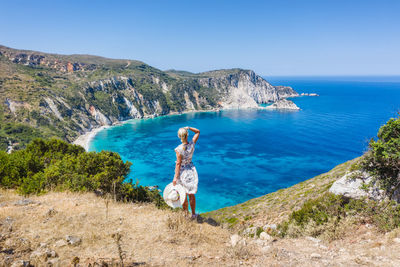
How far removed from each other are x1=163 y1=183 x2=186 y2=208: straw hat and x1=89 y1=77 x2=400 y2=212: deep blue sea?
40.7m

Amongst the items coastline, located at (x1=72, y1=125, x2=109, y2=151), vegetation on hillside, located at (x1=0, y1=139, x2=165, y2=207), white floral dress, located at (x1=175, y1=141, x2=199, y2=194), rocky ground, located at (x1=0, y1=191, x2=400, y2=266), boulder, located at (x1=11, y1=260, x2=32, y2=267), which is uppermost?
white floral dress, located at (x1=175, y1=141, x2=199, y2=194)

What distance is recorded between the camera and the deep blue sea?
188 ft

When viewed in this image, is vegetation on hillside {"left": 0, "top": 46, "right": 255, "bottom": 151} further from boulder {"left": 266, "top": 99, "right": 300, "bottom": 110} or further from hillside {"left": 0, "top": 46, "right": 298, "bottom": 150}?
boulder {"left": 266, "top": 99, "right": 300, "bottom": 110}

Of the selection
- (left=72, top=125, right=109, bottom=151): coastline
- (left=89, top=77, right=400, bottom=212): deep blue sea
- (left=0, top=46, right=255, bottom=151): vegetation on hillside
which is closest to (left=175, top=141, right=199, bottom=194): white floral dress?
(left=89, top=77, right=400, bottom=212): deep blue sea

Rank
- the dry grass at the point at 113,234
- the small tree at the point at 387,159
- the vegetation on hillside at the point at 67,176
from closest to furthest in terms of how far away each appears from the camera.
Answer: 1. the dry grass at the point at 113,234
2. the small tree at the point at 387,159
3. the vegetation on hillside at the point at 67,176

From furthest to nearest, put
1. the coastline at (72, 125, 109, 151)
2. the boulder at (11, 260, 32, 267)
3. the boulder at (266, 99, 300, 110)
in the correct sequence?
the boulder at (266, 99, 300, 110)
the coastline at (72, 125, 109, 151)
the boulder at (11, 260, 32, 267)

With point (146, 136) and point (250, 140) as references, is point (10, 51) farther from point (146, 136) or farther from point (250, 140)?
point (250, 140)

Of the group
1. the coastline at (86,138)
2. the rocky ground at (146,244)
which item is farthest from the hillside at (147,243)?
the coastline at (86,138)

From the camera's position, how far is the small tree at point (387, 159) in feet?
27.8

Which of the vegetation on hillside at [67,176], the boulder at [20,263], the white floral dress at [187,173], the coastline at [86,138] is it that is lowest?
the coastline at [86,138]

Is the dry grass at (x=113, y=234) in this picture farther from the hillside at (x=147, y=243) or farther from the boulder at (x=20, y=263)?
the boulder at (x=20, y=263)

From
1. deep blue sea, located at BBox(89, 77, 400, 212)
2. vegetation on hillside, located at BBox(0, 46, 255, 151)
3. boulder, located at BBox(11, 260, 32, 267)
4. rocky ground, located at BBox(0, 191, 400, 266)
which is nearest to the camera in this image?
boulder, located at BBox(11, 260, 32, 267)

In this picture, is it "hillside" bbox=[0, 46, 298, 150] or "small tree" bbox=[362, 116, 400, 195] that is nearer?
"small tree" bbox=[362, 116, 400, 195]

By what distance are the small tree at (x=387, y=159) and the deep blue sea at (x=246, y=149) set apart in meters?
39.6
